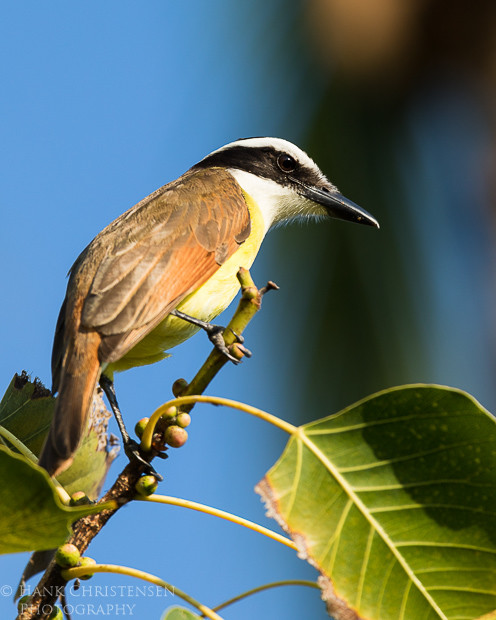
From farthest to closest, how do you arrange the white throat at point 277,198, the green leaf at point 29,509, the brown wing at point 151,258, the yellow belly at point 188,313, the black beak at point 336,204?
the white throat at point 277,198
the black beak at point 336,204
the yellow belly at point 188,313
the brown wing at point 151,258
the green leaf at point 29,509

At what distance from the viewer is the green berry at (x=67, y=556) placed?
1.69 m

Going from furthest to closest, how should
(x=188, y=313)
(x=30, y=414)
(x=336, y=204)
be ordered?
(x=336, y=204) → (x=188, y=313) → (x=30, y=414)

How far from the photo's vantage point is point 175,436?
1.79 metres

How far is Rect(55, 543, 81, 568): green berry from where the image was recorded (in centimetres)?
169

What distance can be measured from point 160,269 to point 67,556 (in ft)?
3.88

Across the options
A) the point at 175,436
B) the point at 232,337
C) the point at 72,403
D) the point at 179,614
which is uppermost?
the point at 232,337

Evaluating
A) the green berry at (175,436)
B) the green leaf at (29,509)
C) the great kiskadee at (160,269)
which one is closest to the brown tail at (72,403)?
the great kiskadee at (160,269)

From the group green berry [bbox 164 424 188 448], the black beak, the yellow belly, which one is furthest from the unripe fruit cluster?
the black beak

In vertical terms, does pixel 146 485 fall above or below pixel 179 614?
above

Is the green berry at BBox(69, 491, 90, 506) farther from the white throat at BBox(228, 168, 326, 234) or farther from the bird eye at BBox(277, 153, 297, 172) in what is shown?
the bird eye at BBox(277, 153, 297, 172)

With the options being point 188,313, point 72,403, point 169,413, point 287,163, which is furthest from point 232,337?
point 287,163

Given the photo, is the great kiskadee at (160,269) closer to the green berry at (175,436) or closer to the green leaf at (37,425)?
the green leaf at (37,425)

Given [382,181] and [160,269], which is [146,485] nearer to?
[160,269]

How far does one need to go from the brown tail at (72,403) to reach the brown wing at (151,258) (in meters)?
0.04
